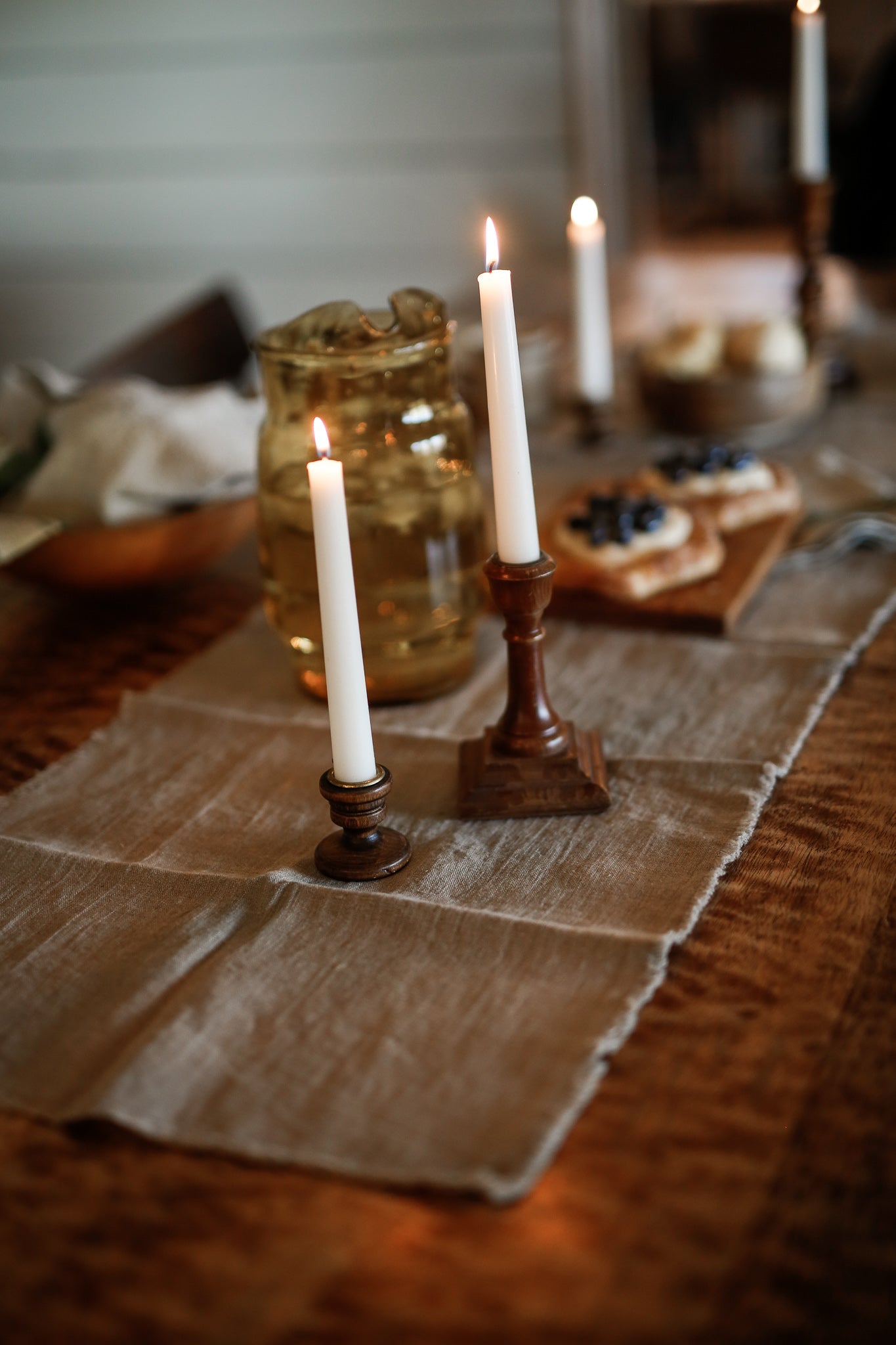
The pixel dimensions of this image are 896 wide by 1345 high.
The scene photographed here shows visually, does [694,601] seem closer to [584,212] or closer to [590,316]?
[584,212]

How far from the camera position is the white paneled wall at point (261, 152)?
278cm

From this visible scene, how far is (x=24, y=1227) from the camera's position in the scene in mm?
507

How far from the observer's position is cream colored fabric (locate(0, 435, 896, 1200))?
554mm

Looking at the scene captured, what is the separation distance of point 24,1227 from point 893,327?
4.88 feet

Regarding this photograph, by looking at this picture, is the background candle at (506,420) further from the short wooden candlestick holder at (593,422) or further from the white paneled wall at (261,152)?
the white paneled wall at (261,152)

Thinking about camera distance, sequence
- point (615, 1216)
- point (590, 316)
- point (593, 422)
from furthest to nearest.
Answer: point (593, 422), point (590, 316), point (615, 1216)

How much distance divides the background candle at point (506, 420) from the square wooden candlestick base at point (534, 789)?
0.43 ft

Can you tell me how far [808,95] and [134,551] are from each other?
36.3 inches

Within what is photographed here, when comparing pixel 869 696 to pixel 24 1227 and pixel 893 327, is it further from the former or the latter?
pixel 893 327

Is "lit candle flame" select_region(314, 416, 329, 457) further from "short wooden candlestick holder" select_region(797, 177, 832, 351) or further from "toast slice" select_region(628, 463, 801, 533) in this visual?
"short wooden candlestick holder" select_region(797, 177, 832, 351)

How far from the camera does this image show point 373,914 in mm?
679

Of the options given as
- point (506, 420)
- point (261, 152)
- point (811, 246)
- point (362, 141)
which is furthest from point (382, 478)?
point (261, 152)

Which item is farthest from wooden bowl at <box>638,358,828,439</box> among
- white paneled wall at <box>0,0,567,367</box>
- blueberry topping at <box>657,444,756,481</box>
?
white paneled wall at <box>0,0,567,367</box>

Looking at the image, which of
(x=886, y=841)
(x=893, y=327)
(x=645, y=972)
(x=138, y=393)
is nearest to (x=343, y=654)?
(x=645, y=972)
